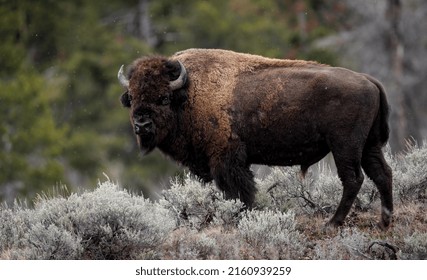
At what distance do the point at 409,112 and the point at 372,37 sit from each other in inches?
154

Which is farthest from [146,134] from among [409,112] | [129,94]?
[409,112]

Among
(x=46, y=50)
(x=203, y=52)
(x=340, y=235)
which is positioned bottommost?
(x=46, y=50)

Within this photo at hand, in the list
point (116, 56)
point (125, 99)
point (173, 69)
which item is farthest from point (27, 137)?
point (173, 69)

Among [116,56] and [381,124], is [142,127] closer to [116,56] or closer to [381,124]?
[381,124]

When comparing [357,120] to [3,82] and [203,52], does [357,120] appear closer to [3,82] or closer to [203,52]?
[203,52]

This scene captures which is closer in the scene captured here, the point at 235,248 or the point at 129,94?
the point at 235,248

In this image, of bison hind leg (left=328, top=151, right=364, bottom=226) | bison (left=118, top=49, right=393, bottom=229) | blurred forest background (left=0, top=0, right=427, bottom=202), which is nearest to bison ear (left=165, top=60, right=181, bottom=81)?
bison (left=118, top=49, right=393, bottom=229)

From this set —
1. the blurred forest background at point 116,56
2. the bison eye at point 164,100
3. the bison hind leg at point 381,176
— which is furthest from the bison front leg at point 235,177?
the blurred forest background at point 116,56

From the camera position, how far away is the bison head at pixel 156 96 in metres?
8.78

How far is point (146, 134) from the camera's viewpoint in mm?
8898

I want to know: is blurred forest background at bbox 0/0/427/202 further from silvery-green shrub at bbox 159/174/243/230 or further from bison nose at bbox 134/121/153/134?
bison nose at bbox 134/121/153/134

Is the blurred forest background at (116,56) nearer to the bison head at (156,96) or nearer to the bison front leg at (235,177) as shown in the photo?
the bison head at (156,96)

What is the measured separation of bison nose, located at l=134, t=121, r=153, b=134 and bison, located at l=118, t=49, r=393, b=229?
13 mm

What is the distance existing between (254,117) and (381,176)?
1.38m
